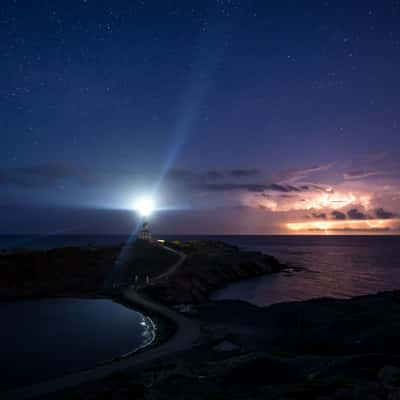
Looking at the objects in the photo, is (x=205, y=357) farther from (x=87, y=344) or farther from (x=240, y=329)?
(x=87, y=344)

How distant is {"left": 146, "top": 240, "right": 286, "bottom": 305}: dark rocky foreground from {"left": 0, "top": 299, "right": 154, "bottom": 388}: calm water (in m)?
6.53

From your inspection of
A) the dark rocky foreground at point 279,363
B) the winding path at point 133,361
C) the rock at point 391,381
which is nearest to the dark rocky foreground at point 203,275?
the winding path at point 133,361

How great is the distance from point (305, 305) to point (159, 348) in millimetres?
22172

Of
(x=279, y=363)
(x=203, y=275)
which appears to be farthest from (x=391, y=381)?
(x=203, y=275)

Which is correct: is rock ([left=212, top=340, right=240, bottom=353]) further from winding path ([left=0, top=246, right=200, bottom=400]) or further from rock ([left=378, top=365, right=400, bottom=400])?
rock ([left=378, top=365, right=400, bottom=400])

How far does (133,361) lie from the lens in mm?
20609

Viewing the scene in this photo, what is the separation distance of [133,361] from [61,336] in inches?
402

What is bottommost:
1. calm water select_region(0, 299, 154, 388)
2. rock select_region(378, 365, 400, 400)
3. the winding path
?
calm water select_region(0, 299, 154, 388)

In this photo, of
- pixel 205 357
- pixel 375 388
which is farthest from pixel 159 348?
pixel 375 388

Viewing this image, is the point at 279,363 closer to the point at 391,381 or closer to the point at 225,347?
the point at 225,347

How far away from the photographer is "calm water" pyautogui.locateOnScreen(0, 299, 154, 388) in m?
20.6

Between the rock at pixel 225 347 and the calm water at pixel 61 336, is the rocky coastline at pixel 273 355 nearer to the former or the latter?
the rock at pixel 225 347

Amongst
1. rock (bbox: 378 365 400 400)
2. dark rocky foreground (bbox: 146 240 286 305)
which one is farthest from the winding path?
rock (bbox: 378 365 400 400)

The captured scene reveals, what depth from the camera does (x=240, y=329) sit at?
94.8 ft
